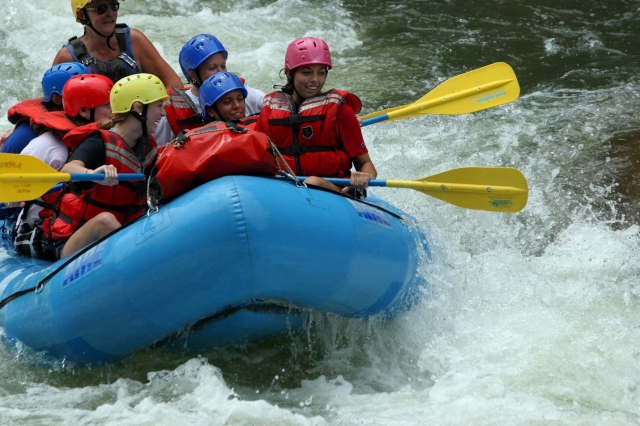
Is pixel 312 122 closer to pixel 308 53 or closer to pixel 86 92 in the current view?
pixel 308 53

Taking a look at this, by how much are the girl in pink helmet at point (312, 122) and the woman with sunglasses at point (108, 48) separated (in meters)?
1.30

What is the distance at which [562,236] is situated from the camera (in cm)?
542

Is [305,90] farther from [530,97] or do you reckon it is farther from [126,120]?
[530,97]

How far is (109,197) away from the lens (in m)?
4.01

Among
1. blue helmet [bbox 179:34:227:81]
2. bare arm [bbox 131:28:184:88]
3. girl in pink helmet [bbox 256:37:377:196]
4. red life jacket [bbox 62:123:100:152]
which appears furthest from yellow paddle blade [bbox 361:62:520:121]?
red life jacket [bbox 62:123:100:152]

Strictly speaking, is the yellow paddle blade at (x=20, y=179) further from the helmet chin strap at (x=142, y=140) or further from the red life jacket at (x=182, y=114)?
the red life jacket at (x=182, y=114)

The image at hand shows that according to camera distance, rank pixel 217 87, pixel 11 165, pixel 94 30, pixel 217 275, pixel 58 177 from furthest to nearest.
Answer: pixel 94 30 < pixel 217 87 < pixel 11 165 < pixel 58 177 < pixel 217 275

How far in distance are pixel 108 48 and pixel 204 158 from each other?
2.15 m

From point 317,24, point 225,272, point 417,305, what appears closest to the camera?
point 225,272

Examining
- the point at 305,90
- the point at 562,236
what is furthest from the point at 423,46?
the point at 305,90

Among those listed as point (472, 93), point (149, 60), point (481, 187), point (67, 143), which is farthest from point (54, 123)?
point (472, 93)

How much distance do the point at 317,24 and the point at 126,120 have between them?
18.1 ft

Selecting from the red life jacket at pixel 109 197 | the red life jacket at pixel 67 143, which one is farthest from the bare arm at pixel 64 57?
the red life jacket at pixel 109 197

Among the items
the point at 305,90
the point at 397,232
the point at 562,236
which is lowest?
the point at 562,236
